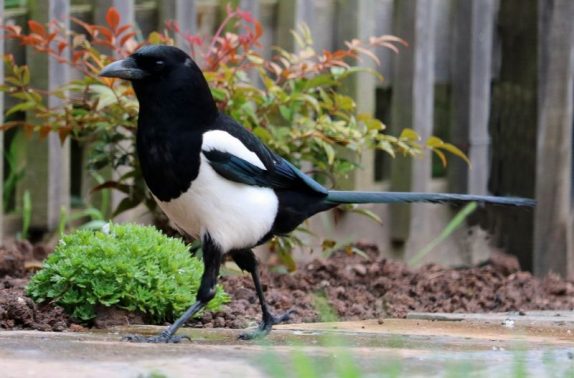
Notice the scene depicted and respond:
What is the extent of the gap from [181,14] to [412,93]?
141 centimetres

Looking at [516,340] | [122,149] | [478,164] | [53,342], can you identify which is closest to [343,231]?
[478,164]

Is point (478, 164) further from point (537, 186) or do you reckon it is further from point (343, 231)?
point (343, 231)

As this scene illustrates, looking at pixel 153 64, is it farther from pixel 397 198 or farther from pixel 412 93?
pixel 412 93

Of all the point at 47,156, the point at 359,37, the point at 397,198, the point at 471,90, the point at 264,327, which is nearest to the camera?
the point at 264,327

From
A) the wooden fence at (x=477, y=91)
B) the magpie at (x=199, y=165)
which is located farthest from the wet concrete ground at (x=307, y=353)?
the wooden fence at (x=477, y=91)

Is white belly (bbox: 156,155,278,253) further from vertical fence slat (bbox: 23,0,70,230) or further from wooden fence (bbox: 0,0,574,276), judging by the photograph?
wooden fence (bbox: 0,0,574,276)

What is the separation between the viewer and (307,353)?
3.08 meters

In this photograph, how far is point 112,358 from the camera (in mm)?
2885

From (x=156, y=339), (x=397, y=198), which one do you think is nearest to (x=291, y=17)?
(x=397, y=198)

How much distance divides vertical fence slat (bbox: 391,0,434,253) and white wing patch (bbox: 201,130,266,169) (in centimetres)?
252

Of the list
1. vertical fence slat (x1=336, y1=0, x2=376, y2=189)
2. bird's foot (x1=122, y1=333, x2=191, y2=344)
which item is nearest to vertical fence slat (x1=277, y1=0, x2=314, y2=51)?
vertical fence slat (x1=336, y1=0, x2=376, y2=189)

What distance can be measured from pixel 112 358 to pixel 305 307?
179 cm

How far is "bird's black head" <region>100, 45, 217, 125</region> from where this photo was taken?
12.1ft

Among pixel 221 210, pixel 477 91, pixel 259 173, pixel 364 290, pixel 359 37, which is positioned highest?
pixel 359 37
